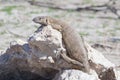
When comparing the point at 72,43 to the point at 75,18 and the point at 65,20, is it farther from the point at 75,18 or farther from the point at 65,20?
the point at 75,18

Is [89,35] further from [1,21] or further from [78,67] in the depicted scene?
[78,67]

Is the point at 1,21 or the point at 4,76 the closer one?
the point at 4,76

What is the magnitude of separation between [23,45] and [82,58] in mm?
942

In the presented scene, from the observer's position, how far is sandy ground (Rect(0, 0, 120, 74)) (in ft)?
42.6

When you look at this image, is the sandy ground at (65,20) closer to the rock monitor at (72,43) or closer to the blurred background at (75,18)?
the blurred background at (75,18)

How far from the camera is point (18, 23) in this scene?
14.4m

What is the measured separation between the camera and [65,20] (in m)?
14.7

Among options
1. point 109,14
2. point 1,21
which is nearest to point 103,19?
point 109,14

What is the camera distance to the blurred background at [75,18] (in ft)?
42.5

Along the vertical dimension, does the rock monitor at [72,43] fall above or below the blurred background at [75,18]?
above

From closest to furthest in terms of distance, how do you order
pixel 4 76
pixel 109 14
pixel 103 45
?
pixel 4 76 → pixel 103 45 → pixel 109 14

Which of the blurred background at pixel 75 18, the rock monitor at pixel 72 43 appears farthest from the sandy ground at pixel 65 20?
the rock monitor at pixel 72 43

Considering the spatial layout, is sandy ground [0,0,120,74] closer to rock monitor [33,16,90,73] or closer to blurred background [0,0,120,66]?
blurred background [0,0,120,66]

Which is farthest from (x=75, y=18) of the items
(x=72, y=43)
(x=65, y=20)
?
(x=72, y=43)
